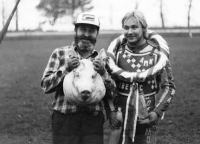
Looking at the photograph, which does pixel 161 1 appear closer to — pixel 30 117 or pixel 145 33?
pixel 30 117

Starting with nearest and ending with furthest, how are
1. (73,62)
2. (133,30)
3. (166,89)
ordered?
(73,62) < (133,30) < (166,89)

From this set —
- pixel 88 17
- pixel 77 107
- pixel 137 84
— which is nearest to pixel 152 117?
pixel 137 84

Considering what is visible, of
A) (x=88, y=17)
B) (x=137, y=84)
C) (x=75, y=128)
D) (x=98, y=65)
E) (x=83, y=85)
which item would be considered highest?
(x=88, y=17)

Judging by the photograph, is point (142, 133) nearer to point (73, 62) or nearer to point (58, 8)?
point (73, 62)

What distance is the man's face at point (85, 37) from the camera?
404 cm

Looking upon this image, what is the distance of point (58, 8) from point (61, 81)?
37118 millimetres

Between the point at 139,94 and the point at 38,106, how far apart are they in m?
6.93

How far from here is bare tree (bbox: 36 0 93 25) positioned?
3891 cm

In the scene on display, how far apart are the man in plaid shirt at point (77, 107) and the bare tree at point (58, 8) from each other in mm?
34809

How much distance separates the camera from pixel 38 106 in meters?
10.6

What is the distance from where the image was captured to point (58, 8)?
1577 inches

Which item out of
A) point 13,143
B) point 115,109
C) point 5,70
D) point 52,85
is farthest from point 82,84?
point 5,70

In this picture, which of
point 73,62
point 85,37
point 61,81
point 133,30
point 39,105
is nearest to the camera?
point 73,62

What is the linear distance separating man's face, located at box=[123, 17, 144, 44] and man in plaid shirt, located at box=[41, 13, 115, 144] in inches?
14.2
